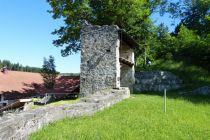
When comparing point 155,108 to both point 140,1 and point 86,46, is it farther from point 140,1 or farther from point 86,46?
point 140,1

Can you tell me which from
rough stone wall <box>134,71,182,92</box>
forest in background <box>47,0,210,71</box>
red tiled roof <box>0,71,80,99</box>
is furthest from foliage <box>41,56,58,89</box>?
rough stone wall <box>134,71,182,92</box>

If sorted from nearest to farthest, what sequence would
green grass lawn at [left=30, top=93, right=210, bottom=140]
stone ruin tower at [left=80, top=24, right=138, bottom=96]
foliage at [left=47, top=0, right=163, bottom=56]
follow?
green grass lawn at [left=30, top=93, right=210, bottom=140] → stone ruin tower at [left=80, top=24, right=138, bottom=96] → foliage at [left=47, top=0, right=163, bottom=56]

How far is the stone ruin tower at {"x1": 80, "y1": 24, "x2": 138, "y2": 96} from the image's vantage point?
20980mm

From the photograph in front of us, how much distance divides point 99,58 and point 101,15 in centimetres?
766

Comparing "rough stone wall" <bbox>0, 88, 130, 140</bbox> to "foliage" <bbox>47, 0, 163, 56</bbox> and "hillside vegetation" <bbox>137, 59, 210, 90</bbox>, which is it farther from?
"foliage" <bbox>47, 0, 163, 56</bbox>

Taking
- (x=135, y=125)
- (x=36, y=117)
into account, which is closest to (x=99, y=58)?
(x=135, y=125)

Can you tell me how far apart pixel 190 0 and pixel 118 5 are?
1075 centimetres

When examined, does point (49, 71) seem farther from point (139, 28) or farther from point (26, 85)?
point (139, 28)

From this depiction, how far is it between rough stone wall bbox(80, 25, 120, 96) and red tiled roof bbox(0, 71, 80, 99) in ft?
31.7


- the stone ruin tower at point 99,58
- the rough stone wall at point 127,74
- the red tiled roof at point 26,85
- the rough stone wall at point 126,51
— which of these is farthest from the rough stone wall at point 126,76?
the red tiled roof at point 26,85

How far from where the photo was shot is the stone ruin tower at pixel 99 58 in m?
21.0

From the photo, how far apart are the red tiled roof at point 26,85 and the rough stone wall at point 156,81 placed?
27.7ft

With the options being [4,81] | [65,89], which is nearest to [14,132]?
[65,89]

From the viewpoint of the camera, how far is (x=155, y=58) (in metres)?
31.3
